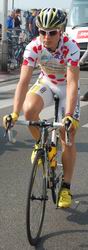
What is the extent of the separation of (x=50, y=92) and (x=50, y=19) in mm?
739

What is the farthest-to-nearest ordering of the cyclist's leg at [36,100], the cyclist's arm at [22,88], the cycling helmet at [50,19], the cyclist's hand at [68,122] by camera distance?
the cyclist's leg at [36,100], the cyclist's arm at [22,88], the cycling helmet at [50,19], the cyclist's hand at [68,122]

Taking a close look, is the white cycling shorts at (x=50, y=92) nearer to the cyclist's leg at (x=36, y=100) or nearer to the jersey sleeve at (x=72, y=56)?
the cyclist's leg at (x=36, y=100)

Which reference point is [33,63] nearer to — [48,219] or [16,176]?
[48,219]

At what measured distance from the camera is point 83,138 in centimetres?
825

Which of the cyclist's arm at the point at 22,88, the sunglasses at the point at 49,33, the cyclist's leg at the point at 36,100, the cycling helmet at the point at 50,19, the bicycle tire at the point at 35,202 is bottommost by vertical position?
the bicycle tire at the point at 35,202

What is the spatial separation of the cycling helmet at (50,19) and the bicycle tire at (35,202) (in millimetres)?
1032

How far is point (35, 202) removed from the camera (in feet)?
14.2

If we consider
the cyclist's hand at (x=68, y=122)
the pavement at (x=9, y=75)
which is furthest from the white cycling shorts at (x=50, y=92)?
the pavement at (x=9, y=75)

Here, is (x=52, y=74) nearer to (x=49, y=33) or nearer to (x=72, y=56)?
(x=72, y=56)

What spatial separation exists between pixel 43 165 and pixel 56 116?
2.14ft

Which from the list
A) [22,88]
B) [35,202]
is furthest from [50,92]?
[35,202]

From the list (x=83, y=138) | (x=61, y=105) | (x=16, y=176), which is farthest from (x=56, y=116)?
(x=83, y=138)

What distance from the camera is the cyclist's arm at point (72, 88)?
4449 millimetres

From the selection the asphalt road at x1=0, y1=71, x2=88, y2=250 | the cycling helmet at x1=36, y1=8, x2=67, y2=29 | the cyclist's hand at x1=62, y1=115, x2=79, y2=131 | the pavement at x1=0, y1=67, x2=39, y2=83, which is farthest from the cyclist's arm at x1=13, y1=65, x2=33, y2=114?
the pavement at x1=0, y1=67, x2=39, y2=83
